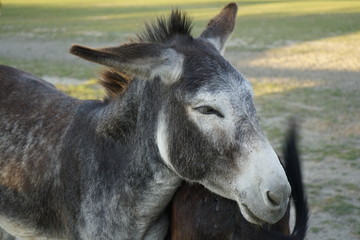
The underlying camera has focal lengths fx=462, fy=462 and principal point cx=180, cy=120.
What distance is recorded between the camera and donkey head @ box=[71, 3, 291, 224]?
2.61m

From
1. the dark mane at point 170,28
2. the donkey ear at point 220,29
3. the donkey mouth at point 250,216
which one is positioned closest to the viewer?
the donkey mouth at point 250,216

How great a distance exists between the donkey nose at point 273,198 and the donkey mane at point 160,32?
4.22ft

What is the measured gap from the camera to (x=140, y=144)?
3229 mm

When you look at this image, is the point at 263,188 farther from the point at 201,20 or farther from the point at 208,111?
the point at 201,20

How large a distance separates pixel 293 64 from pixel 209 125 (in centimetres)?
1271

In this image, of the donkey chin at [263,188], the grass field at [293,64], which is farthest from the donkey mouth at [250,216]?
the grass field at [293,64]

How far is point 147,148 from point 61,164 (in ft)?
2.82

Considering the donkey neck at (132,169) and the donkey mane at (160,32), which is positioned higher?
the donkey mane at (160,32)

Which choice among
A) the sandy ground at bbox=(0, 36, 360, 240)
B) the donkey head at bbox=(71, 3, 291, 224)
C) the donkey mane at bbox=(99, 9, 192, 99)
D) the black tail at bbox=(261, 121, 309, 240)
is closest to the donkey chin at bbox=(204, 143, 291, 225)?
the donkey head at bbox=(71, 3, 291, 224)

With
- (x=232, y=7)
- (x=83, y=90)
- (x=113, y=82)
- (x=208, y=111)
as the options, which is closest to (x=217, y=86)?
(x=208, y=111)

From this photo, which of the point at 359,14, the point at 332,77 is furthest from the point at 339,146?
the point at 359,14

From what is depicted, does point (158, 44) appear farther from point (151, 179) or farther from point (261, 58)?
point (261, 58)

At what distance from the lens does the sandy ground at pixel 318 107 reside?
5922mm

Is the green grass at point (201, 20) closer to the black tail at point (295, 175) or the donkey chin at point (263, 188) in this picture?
the black tail at point (295, 175)
